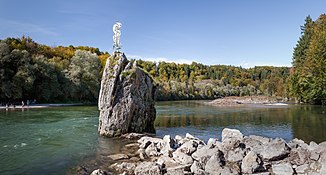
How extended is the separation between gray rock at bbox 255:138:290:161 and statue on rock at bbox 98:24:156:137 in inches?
508

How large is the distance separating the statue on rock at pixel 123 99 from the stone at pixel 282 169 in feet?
46.6

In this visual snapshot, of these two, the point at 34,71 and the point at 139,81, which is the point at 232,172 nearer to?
the point at 139,81

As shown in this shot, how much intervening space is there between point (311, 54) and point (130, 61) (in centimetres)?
5139

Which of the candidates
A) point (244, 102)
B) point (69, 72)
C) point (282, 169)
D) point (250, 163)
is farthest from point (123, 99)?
point (244, 102)

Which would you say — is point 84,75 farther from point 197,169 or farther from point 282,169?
point 282,169

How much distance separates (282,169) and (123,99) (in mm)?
14982

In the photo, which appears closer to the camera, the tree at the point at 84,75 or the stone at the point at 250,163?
the stone at the point at 250,163

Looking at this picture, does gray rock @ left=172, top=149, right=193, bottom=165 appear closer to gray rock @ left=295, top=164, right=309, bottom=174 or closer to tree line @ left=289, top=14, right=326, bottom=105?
gray rock @ left=295, top=164, right=309, bottom=174

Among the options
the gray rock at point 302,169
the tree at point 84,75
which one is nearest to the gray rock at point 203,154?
the gray rock at point 302,169

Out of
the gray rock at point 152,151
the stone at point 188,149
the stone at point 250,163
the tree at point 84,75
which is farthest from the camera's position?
the tree at point 84,75

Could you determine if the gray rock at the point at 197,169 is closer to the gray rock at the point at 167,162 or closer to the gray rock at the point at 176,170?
the gray rock at the point at 176,170

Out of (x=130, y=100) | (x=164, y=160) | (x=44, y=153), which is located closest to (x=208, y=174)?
(x=164, y=160)

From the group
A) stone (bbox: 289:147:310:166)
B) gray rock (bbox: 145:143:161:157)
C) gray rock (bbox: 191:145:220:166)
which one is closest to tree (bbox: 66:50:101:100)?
gray rock (bbox: 145:143:161:157)

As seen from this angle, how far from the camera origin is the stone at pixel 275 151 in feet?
45.5
